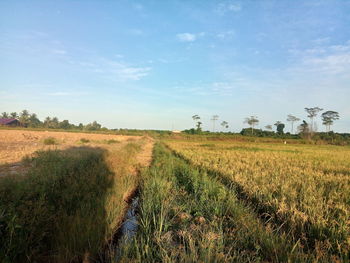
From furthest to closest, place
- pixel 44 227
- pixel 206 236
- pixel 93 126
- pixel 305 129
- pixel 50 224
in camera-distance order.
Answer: pixel 93 126 < pixel 305 129 < pixel 50 224 < pixel 44 227 < pixel 206 236

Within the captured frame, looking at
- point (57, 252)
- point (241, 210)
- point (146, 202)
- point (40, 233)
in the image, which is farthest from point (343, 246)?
point (40, 233)

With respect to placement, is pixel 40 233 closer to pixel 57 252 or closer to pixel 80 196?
pixel 57 252

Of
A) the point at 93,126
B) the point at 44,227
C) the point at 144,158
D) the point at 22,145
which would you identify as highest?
the point at 93,126

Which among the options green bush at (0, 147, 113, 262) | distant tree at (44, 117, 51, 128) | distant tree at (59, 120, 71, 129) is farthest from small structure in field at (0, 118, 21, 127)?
green bush at (0, 147, 113, 262)

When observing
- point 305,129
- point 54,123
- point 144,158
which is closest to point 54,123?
point 54,123

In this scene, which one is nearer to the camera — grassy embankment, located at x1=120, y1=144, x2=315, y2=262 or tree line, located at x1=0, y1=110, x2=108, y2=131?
grassy embankment, located at x1=120, y1=144, x2=315, y2=262

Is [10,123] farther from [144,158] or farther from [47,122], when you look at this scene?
[144,158]

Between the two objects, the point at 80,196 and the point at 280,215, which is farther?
the point at 80,196

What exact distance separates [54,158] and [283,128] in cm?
10174

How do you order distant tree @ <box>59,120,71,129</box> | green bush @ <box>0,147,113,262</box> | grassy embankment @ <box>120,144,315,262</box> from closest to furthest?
grassy embankment @ <box>120,144,315,262</box>
green bush @ <box>0,147,113,262</box>
distant tree @ <box>59,120,71,129</box>

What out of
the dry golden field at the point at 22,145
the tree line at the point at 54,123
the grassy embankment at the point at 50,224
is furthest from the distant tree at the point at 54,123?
the grassy embankment at the point at 50,224

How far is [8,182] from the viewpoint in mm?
4477

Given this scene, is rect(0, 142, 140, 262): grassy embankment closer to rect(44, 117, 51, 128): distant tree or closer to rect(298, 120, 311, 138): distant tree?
rect(298, 120, 311, 138): distant tree

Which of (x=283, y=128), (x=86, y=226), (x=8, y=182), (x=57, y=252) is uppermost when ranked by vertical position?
(x=283, y=128)
